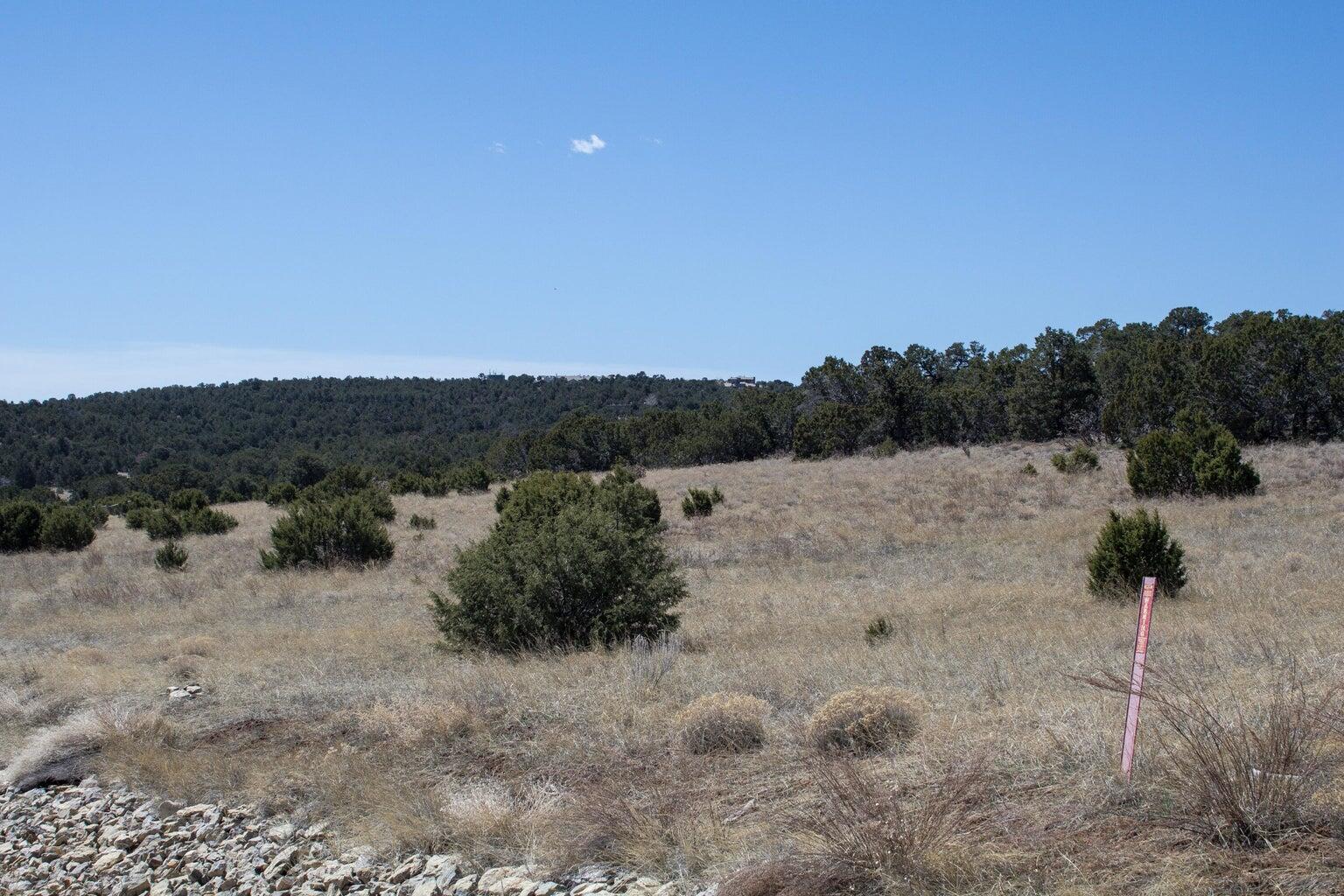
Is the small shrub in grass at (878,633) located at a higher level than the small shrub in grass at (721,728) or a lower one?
lower

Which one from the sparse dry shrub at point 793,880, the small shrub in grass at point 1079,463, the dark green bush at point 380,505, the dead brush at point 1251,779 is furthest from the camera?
the dark green bush at point 380,505

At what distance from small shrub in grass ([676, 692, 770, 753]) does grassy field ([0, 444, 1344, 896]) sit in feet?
0.36

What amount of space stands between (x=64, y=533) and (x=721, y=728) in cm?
2689

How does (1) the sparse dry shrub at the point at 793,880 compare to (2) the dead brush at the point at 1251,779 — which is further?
(1) the sparse dry shrub at the point at 793,880

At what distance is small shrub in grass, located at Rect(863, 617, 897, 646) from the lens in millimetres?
9656

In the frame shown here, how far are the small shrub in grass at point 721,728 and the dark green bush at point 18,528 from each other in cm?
2727

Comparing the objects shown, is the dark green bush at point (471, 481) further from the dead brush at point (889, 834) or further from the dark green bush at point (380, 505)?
the dead brush at point (889, 834)

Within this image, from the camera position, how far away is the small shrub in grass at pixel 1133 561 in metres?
11.5

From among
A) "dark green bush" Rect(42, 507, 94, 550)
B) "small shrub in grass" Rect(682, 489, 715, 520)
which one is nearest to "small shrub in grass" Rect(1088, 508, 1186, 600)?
"small shrub in grass" Rect(682, 489, 715, 520)

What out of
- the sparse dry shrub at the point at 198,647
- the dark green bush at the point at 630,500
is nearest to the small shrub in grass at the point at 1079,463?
the dark green bush at the point at 630,500

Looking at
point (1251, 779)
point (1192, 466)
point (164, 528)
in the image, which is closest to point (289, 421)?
point (164, 528)

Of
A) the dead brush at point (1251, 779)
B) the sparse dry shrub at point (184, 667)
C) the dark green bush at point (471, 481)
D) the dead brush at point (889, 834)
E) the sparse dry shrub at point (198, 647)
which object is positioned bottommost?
the sparse dry shrub at point (198, 647)

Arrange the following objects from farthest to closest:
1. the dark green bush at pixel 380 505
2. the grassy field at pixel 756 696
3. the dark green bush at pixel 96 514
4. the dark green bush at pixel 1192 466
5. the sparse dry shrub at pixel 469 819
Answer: the dark green bush at pixel 96 514 < the dark green bush at pixel 380 505 < the dark green bush at pixel 1192 466 < the sparse dry shrub at pixel 469 819 < the grassy field at pixel 756 696

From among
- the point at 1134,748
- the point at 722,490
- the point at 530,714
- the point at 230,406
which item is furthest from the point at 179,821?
the point at 230,406
